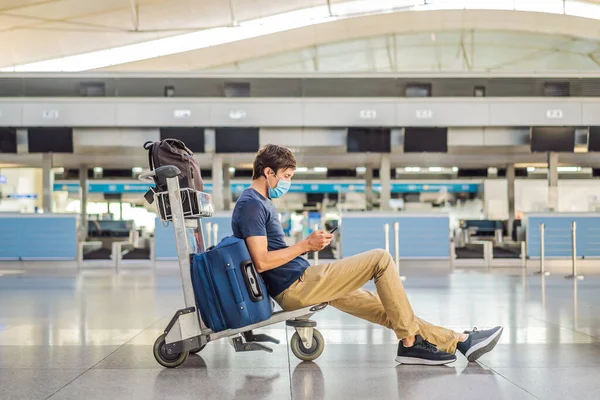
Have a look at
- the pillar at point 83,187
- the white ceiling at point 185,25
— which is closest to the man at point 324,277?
the pillar at point 83,187

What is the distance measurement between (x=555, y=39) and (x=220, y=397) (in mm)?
25667

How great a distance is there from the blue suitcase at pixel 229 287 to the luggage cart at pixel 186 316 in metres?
0.08

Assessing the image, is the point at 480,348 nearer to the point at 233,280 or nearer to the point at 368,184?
the point at 233,280

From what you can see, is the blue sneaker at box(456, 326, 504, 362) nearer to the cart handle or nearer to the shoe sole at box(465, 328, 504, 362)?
the shoe sole at box(465, 328, 504, 362)

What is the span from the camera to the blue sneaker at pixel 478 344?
3.77 metres

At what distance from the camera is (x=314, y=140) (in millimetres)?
15445

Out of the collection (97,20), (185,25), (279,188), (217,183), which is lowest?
(217,183)

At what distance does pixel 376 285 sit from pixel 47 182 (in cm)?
1425

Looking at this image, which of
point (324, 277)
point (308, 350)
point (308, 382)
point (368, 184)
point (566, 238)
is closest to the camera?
point (308, 382)

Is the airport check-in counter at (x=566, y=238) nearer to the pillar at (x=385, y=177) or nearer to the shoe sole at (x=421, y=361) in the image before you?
the pillar at (x=385, y=177)

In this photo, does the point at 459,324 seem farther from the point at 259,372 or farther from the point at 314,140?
the point at 314,140

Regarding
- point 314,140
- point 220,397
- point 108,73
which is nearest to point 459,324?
point 220,397

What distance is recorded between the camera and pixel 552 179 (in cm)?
1631

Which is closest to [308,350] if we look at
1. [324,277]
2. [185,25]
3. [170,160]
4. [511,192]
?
[324,277]
